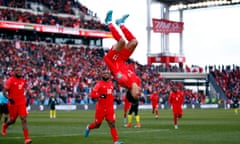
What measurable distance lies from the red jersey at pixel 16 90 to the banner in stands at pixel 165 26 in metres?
64.7

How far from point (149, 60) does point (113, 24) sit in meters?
70.0

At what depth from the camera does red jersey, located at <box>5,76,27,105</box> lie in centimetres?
1850

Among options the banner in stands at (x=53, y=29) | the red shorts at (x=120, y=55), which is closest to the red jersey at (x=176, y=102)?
the red shorts at (x=120, y=55)

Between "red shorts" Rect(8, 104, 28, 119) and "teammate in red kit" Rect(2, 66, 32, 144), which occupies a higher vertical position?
Result: "teammate in red kit" Rect(2, 66, 32, 144)

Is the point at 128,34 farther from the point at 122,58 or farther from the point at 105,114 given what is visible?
the point at 105,114

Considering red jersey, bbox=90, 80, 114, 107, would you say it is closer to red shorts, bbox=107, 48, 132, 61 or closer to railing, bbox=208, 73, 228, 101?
red shorts, bbox=107, 48, 132, 61

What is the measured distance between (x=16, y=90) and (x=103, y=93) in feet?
9.92

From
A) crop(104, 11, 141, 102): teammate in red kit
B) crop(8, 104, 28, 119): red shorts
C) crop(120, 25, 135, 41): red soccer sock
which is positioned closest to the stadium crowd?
crop(8, 104, 28, 119): red shorts

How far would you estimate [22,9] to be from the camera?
73875mm

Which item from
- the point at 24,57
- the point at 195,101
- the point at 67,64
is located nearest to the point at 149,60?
the point at 195,101

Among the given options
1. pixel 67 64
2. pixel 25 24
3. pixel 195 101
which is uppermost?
pixel 25 24

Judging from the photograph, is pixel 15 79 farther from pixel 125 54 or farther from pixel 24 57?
pixel 24 57

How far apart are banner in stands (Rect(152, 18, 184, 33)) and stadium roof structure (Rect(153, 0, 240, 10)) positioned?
3545 millimetres

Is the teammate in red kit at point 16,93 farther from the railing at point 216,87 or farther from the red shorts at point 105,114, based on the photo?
the railing at point 216,87
